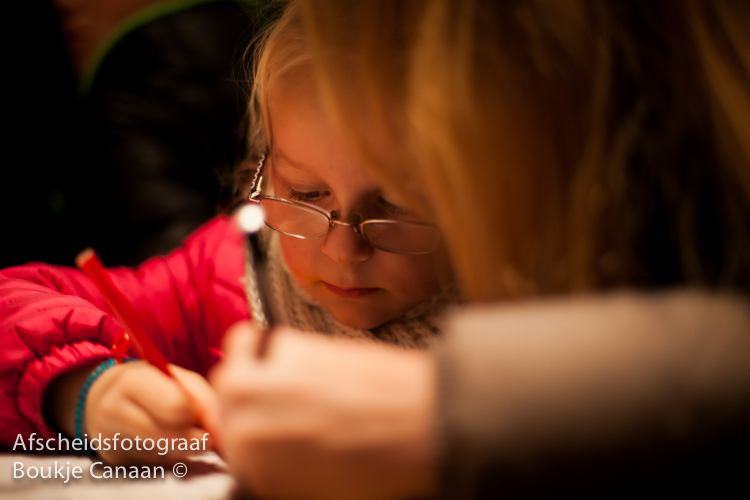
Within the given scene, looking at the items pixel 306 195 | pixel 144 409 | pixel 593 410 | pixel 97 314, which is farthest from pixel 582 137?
pixel 97 314

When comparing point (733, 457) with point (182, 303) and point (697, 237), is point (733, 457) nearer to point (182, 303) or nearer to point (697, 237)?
point (697, 237)

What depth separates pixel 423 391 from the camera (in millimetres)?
313

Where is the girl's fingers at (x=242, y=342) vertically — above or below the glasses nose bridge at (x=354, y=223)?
below

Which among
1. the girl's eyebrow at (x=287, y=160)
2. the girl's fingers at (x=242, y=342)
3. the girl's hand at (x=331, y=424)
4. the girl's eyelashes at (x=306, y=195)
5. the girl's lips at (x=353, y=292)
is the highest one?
the girl's eyebrow at (x=287, y=160)

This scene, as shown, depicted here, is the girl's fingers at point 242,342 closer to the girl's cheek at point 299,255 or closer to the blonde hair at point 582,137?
the blonde hair at point 582,137

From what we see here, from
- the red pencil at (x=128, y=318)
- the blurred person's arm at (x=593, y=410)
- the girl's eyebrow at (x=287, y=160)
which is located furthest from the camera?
the girl's eyebrow at (x=287, y=160)

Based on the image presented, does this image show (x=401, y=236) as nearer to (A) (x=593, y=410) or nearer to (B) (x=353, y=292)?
(B) (x=353, y=292)

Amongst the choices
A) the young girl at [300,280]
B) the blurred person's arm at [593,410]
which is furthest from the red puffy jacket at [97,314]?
the blurred person's arm at [593,410]

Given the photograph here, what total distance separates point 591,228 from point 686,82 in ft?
0.39

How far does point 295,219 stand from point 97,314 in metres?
0.25

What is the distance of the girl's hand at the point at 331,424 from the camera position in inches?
12.1

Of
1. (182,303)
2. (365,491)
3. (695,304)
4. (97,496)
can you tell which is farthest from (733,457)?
(182,303)

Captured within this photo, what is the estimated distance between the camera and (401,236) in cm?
59

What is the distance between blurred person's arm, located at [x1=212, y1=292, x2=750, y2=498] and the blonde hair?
46 mm
